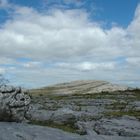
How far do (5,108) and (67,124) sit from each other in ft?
26.1

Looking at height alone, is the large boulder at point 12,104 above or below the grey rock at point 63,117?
above

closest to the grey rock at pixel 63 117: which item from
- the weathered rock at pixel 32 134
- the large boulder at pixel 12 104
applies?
the large boulder at pixel 12 104

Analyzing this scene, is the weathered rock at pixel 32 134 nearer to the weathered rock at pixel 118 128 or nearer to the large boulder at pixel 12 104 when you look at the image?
the weathered rock at pixel 118 128

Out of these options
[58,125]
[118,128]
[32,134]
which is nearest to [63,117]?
[58,125]

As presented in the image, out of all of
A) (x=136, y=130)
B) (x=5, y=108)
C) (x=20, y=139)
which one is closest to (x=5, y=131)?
(x=20, y=139)

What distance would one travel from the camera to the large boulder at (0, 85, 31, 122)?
29.1 metres

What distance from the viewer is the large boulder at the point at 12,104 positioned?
95.5 feet

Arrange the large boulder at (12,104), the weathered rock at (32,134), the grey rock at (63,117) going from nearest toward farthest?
1. the weathered rock at (32,134)
2. the large boulder at (12,104)
3. the grey rock at (63,117)

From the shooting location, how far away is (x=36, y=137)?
76.7 ft

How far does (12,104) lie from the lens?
1167 inches

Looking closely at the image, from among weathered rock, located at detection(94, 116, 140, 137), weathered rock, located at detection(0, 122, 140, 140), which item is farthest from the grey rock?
weathered rock, located at detection(0, 122, 140, 140)

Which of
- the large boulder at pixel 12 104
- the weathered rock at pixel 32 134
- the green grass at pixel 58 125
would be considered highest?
the large boulder at pixel 12 104

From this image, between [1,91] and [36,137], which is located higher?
[1,91]

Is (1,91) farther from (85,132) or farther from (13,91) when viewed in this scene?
(85,132)
